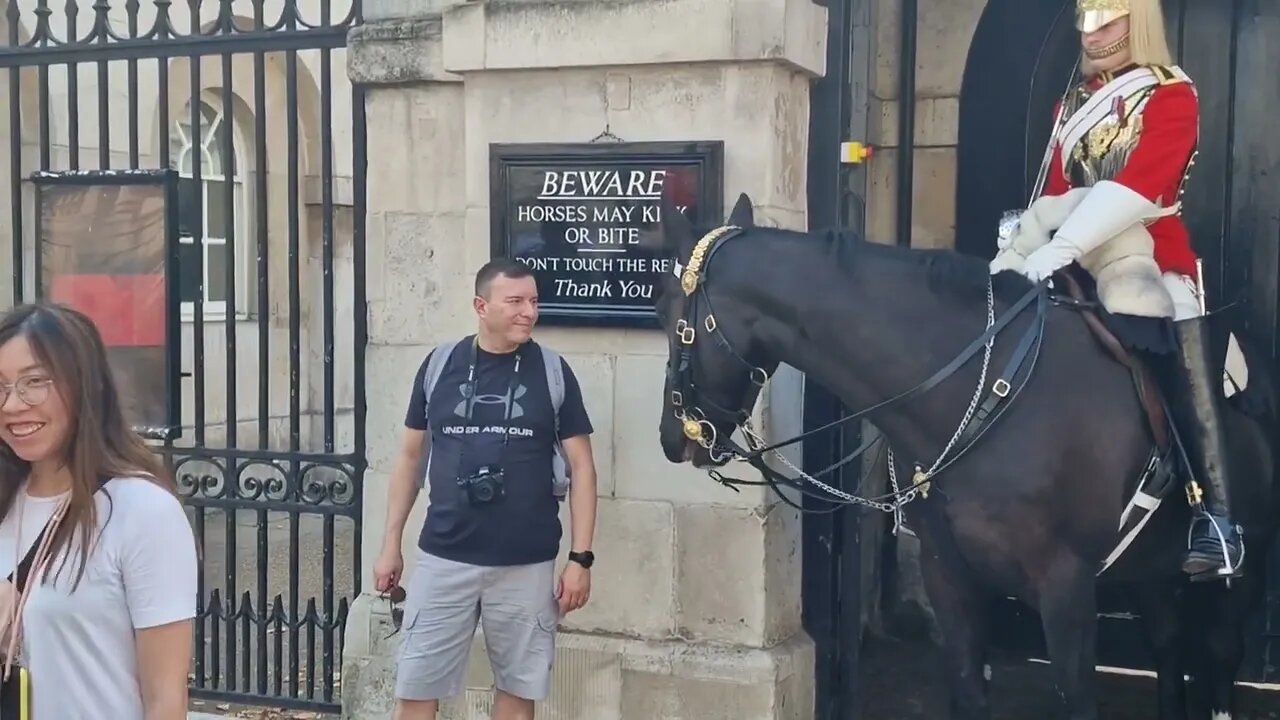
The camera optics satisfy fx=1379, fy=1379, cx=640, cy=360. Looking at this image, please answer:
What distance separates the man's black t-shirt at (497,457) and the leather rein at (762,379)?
52 cm

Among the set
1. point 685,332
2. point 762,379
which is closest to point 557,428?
A: point 685,332

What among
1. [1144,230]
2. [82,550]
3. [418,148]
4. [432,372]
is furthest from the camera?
[418,148]

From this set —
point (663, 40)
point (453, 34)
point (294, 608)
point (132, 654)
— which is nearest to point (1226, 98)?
point (663, 40)

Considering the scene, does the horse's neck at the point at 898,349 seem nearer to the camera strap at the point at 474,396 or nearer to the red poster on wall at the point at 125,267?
the camera strap at the point at 474,396

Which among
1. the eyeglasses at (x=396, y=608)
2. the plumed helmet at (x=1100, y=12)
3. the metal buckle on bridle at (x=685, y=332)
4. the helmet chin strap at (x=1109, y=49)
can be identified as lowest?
the eyeglasses at (x=396, y=608)

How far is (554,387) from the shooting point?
4457 mm

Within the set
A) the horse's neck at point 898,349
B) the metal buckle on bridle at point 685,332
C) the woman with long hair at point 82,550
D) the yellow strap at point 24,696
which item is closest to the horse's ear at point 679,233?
the metal buckle on bridle at point 685,332

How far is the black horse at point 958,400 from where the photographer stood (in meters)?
3.86

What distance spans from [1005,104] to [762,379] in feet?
8.48

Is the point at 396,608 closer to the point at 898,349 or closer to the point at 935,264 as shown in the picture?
the point at 898,349

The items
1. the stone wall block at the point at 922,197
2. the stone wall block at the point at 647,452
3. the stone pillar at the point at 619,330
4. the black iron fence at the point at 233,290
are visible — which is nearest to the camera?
the stone pillar at the point at 619,330

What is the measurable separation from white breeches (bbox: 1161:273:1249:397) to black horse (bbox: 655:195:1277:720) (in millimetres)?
326

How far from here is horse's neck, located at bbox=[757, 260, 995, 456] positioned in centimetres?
392

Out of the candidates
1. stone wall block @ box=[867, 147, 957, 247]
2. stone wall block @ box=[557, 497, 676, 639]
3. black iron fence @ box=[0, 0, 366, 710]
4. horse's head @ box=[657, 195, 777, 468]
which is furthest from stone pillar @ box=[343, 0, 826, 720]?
stone wall block @ box=[867, 147, 957, 247]
